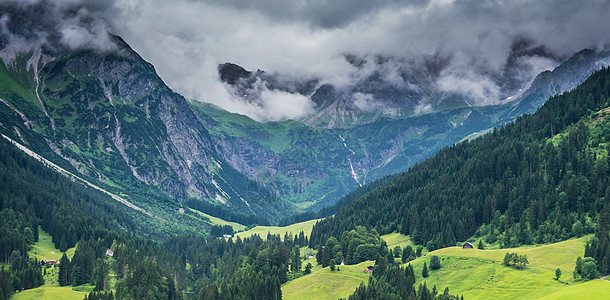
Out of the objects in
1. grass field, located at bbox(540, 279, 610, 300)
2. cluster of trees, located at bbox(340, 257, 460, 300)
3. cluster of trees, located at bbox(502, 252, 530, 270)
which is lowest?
grass field, located at bbox(540, 279, 610, 300)

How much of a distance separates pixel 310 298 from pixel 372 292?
96.1 ft

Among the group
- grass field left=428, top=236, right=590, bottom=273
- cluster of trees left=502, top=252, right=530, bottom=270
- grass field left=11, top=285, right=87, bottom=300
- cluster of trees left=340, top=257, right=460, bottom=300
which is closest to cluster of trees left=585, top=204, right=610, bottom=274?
grass field left=428, top=236, right=590, bottom=273

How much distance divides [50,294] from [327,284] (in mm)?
93901

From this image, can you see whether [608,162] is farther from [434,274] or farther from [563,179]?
[434,274]

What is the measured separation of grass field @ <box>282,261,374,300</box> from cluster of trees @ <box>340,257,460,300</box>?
28.0ft

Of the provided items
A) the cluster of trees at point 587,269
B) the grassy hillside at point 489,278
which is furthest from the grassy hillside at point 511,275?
the cluster of trees at point 587,269

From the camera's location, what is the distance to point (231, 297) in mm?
175875

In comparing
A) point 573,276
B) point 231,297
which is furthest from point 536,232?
point 231,297

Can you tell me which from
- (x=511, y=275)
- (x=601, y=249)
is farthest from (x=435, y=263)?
(x=601, y=249)

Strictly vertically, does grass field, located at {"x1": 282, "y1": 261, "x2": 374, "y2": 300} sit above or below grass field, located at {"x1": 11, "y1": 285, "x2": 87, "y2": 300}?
below

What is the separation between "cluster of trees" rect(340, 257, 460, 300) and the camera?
13800 centimetres

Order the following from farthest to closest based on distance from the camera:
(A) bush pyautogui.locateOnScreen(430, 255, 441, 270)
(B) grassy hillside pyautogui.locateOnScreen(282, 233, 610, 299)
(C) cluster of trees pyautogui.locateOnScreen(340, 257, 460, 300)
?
(A) bush pyautogui.locateOnScreen(430, 255, 441, 270) → (C) cluster of trees pyautogui.locateOnScreen(340, 257, 460, 300) → (B) grassy hillside pyautogui.locateOnScreen(282, 233, 610, 299)

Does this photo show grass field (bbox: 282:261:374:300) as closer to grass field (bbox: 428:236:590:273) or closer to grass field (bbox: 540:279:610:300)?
grass field (bbox: 428:236:590:273)

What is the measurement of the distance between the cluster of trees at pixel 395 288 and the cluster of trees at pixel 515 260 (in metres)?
21.8
